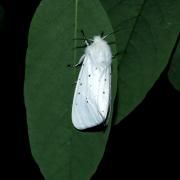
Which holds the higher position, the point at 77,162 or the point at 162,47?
the point at 162,47

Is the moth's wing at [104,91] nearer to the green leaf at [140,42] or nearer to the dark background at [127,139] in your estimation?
the green leaf at [140,42]

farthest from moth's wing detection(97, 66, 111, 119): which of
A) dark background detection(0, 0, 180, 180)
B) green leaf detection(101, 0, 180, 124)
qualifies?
dark background detection(0, 0, 180, 180)

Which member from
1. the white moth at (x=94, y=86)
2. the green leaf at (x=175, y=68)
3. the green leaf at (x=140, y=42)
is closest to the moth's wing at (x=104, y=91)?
the white moth at (x=94, y=86)

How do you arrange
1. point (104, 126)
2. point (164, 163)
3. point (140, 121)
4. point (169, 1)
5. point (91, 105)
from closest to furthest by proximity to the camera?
point (104, 126), point (169, 1), point (91, 105), point (140, 121), point (164, 163)

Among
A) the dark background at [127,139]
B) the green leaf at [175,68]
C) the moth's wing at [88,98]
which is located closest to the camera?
the moth's wing at [88,98]

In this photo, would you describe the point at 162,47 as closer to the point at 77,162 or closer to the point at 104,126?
the point at 104,126

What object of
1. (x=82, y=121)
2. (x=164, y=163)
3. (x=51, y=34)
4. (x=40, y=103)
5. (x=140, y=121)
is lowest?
(x=164, y=163)

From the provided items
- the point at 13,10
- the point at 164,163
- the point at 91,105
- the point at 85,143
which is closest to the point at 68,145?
the point at 85,143
